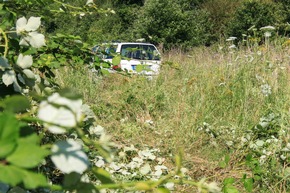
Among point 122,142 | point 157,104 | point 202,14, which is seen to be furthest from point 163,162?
point 202,14

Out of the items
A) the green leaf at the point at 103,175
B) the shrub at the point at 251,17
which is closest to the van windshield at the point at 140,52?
the green leaf at the point at 103,175

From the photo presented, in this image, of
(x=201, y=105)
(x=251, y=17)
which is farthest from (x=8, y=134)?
(x=251, y=17)

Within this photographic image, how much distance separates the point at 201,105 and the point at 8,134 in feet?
10.7

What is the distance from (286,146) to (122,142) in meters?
1.17

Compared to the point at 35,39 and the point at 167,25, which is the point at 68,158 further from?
the point at 167,25

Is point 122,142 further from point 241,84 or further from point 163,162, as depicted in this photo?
point 241,84

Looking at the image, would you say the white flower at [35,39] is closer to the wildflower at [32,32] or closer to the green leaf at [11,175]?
the wildflower at [32,32]

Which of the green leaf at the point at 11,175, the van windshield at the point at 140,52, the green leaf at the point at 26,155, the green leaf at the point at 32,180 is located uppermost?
the green leaf at the point at 26,155

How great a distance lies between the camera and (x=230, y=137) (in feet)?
9.59

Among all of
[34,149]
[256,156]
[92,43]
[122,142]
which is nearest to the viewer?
[34,149]

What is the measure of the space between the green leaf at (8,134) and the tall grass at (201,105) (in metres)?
1.90

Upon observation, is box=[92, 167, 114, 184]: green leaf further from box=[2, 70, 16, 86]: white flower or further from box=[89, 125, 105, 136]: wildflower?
box=[89, 125, 105, 136]: wildflower

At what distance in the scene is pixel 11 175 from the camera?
0.32 metres

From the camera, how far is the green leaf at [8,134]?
1.07ft
